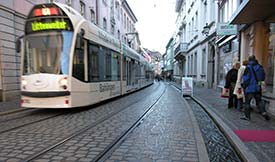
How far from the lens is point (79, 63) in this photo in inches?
361

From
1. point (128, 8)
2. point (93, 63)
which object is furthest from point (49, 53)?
point (128, 8)

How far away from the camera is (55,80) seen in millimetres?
8477

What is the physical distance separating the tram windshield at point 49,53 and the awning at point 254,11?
597 centimetres

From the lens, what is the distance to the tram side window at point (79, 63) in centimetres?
891

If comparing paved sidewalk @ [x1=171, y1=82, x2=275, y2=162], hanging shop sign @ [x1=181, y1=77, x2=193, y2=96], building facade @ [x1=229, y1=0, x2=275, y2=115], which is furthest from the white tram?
hanging shop sign @ [x1=181, y1=77, x2=193, y2=96]

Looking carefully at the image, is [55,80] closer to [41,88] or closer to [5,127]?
[41,88]

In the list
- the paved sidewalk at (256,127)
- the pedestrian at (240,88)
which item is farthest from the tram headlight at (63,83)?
the pedestrian at (240,88)

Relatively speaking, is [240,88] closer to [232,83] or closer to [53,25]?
[232,83]

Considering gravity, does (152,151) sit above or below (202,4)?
below

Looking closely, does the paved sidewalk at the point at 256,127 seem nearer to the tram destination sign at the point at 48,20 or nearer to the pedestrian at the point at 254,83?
the pedestrian at the point at 254,83

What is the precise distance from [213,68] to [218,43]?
3.85 m

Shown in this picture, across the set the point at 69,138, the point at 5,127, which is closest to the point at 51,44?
the point at 5,127

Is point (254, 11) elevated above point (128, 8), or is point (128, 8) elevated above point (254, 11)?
point (128, 8)

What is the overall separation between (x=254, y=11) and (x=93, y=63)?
627 cm
